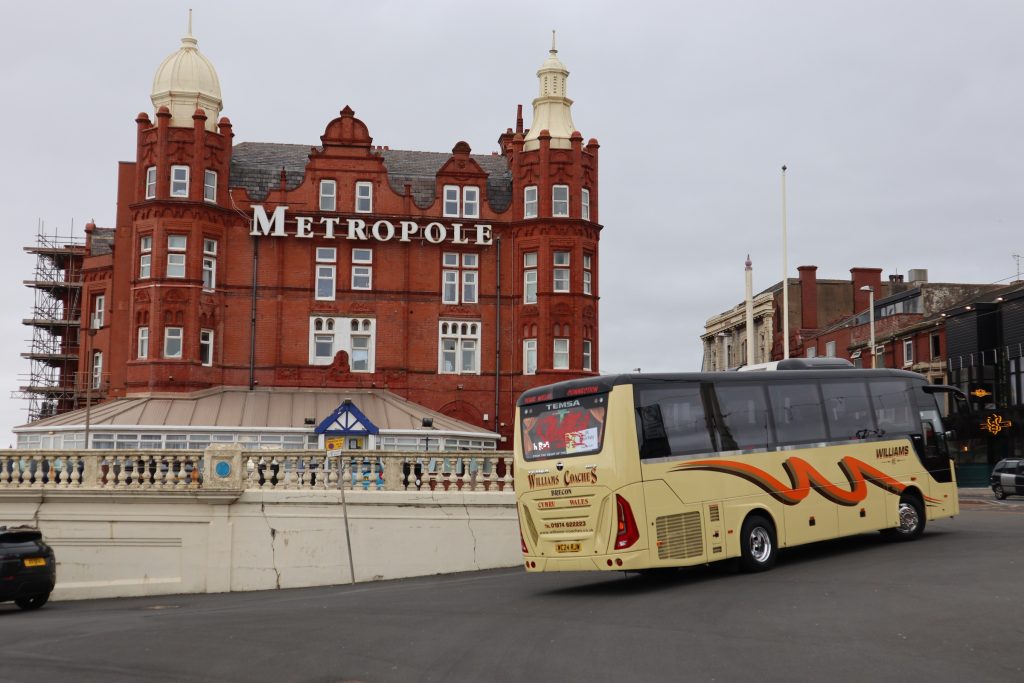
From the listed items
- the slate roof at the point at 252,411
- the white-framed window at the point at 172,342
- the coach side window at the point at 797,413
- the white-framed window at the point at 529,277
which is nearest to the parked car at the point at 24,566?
the coach side window at the point at 797,413

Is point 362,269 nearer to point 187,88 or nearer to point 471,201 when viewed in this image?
point 471,201

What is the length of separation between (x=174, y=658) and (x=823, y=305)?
8079 cm

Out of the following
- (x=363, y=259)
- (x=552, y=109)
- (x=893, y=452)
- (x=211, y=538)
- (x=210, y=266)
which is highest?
(x=552, y=109)

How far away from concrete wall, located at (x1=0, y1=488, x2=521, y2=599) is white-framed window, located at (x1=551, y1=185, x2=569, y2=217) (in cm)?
2719

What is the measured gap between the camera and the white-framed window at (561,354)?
51.3m

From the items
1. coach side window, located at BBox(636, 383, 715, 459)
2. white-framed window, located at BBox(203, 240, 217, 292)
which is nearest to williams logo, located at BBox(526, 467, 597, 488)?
coach side window, located at BBox(636, 383, 715, 459)

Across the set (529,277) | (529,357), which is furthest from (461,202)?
(529,357)

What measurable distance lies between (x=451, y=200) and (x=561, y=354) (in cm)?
867

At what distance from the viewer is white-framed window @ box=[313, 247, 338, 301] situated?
5134 centimetres

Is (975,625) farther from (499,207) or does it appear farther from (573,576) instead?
(499,207)

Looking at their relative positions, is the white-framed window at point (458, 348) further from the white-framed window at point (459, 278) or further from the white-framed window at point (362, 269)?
the white-framed window at point (362, 269)

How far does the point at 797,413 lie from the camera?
21.9 meters

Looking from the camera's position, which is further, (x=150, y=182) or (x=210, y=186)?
(x=210, y=186)

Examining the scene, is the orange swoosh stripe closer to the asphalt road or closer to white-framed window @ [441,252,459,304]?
the asphalt road
